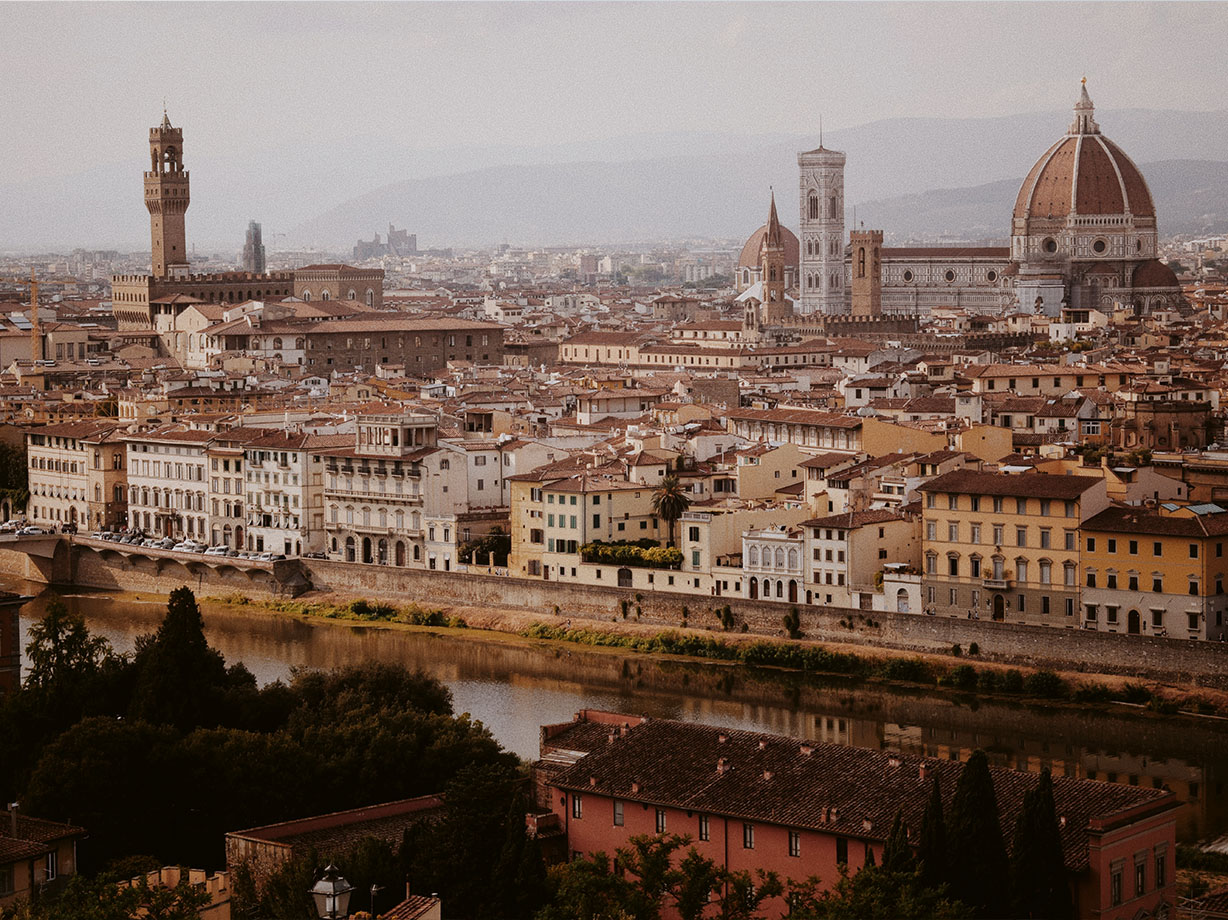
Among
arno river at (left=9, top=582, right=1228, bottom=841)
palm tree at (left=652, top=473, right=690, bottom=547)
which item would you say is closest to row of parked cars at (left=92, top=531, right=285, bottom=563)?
arno river at (left=9, top=582, right=1228, bottom=841)

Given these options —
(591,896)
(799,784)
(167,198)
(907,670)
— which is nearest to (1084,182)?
(167,198)

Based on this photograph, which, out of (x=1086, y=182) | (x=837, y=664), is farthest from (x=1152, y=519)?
(x=1086, y=182)

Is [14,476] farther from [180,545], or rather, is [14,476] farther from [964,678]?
[964,678]

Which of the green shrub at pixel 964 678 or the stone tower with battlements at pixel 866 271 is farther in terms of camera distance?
the stone tower with battlements at pixel 866 271

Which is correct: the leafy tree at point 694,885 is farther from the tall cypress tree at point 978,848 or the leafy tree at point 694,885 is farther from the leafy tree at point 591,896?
→ the tall cypress tree at point 978,848

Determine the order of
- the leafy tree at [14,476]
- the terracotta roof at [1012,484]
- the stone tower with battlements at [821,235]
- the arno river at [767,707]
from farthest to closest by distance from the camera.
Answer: the stone tower with battlements at [821,235] < the leafy tree at [14,476] < the terracotta roof at [1012,484] < the arno river at [767,707]

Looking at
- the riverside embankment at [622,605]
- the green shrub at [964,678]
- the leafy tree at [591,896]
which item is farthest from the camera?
the green shrub at [964,678]

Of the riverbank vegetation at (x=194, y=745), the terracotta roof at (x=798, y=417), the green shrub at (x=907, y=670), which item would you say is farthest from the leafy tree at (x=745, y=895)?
the terracotta roof at (x=798, y=417)
